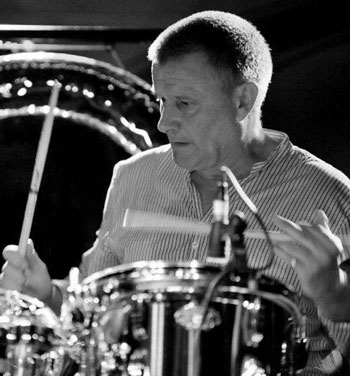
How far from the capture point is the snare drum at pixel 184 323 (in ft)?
6.34

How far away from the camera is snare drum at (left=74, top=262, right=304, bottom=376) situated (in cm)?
193

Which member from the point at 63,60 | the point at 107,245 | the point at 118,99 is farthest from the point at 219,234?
the point at 63,60

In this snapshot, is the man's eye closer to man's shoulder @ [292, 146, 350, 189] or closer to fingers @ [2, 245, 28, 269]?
man's shoulder @ [292, 146, 350, 189]

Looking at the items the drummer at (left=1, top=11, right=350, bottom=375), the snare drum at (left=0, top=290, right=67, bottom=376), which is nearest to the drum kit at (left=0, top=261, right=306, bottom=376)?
the snare drum at (left=0, top=290, right=67, bottom=376)

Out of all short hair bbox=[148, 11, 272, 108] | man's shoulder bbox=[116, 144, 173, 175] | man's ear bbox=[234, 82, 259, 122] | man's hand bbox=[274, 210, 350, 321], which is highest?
short hair bbox=[148, 11, 272, 108]

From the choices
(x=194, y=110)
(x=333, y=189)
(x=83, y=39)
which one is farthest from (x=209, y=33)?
(x=83, y=39)

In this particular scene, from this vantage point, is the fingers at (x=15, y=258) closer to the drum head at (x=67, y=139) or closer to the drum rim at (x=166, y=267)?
the drum rim at (x=166, y=267)

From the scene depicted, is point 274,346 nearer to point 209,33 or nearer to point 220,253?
point 220,253

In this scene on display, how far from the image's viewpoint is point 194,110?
257 centimetres

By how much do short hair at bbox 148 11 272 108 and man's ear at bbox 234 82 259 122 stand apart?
1cm

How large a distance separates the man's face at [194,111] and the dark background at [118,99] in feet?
1.29

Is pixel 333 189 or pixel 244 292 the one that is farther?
pixel 333 189

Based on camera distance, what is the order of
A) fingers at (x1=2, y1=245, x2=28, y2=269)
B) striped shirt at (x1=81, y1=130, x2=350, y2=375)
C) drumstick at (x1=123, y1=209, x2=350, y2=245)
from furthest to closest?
striped shirt at (x1=81, y1=130, x2=350, y2=375) < fingers at (x1=2, y1=245, x2=28, y2=269) < drumstick at (x1=123, y1=209, x2=350, y2=245)

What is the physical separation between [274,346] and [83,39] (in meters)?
1.41
